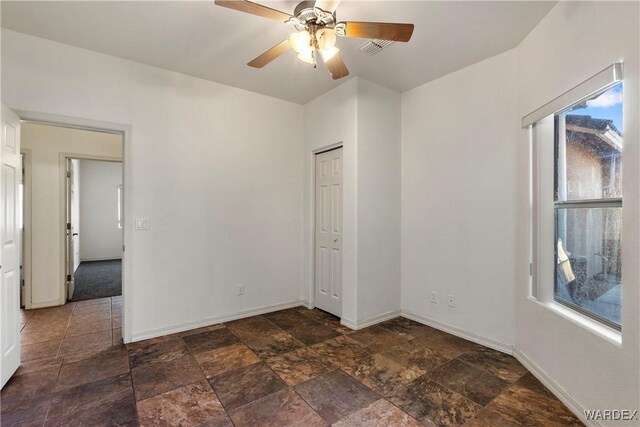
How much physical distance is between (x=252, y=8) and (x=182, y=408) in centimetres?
246

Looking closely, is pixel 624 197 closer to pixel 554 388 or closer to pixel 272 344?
pixel 554 388

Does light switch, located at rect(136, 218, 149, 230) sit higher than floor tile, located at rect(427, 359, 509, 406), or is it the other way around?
light switch, located at rect(136, 218, 149, 230)

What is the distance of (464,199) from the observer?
2.94 m

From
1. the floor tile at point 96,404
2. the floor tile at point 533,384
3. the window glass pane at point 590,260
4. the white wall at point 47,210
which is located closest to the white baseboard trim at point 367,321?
the floor tile at point 533,384

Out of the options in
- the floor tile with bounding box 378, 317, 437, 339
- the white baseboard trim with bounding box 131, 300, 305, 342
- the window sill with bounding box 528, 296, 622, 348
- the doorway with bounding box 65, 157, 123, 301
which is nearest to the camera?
the window sill with bounding box 528, 296, 622, 348

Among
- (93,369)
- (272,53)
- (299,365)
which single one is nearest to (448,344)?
(299,365)

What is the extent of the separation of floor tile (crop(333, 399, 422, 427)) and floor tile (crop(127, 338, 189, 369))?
162cm

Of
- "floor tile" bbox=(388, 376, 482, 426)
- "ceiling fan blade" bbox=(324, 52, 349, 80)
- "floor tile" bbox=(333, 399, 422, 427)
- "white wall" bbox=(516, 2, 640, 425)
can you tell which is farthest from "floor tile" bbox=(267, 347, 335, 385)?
"ceiling fan blade" bbox=(324, 52, 349, 80)

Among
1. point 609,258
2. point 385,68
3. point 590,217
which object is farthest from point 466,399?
point 385,68

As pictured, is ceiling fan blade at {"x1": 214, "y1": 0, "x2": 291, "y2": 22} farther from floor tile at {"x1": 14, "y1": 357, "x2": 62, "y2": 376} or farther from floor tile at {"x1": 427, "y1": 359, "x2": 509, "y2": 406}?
floor tile at {"x1": 14, "y1": 357, "x2": 62, "y2": 376}

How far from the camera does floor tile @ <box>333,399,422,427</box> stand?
1.75m

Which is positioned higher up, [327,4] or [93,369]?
[327,4]

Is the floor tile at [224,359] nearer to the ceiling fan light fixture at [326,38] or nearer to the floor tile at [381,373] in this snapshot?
the floor tile at [381,373]

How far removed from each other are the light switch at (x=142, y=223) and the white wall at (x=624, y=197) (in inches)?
135
